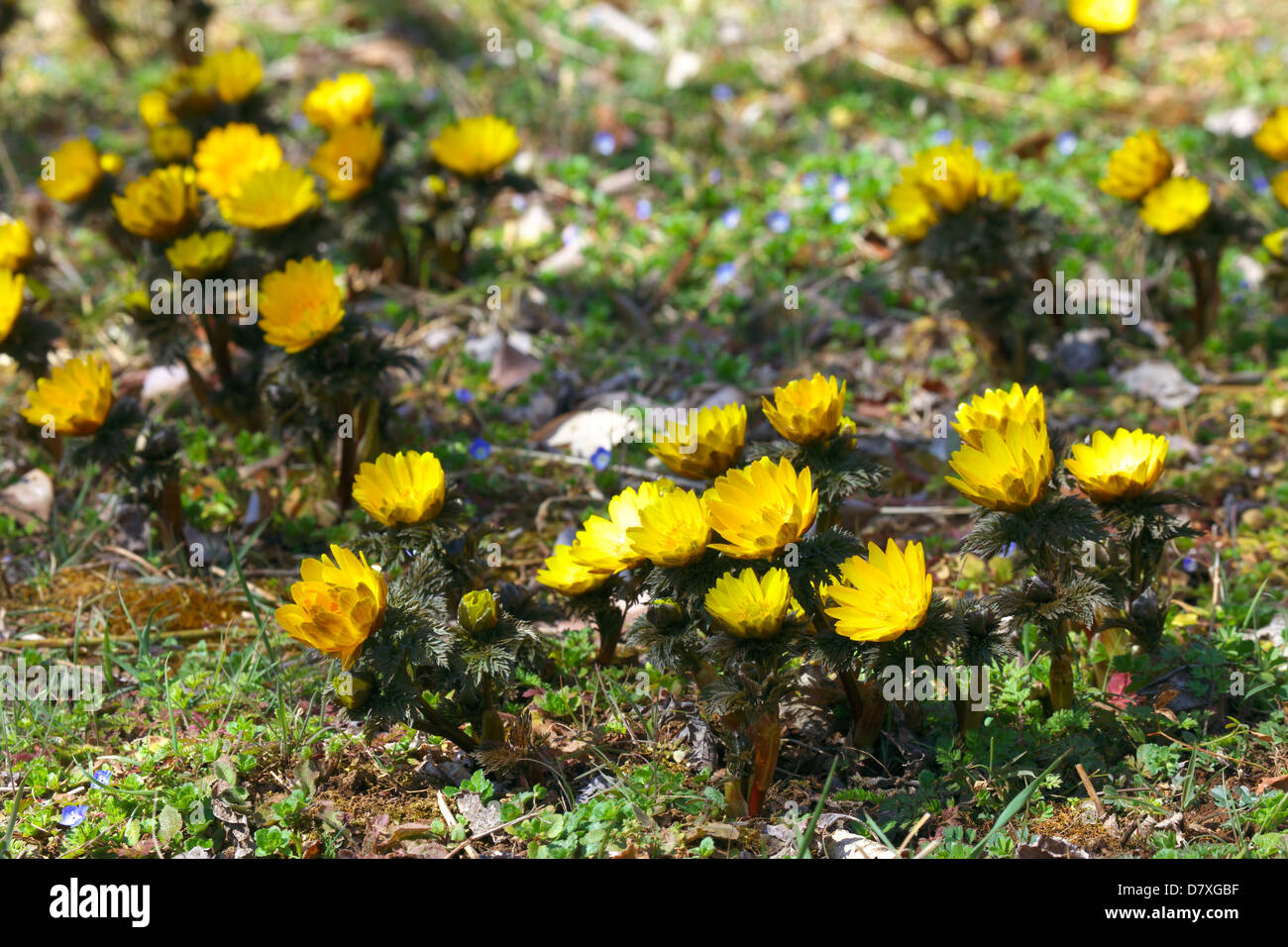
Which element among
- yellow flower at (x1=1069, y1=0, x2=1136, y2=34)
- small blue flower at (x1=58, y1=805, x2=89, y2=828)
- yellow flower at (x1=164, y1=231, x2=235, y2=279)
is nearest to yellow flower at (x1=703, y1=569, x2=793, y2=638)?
small blue flower at (x1=58, y1=805, x2=89, y2=828)

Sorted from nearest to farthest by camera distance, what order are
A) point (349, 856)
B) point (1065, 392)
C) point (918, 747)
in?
point (349, 856) → point (918, 747) → point (1065, 392)

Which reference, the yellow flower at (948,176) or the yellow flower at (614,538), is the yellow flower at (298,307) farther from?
the yellow flower at (948,176)

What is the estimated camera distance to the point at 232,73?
445 cm

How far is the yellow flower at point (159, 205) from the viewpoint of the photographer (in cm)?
358

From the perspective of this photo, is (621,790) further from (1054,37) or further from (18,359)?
(1054,37)

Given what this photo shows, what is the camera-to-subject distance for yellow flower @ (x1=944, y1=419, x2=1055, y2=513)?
7.84 feet

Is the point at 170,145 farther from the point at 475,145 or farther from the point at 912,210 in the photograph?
the point at 912,210

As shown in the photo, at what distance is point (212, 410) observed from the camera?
3781 millimetres

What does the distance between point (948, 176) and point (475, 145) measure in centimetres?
167

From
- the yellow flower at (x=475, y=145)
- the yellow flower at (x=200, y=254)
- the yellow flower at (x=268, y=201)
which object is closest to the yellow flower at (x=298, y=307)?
the yellow flower at (x=200, y=254)

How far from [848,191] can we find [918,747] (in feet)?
9.98

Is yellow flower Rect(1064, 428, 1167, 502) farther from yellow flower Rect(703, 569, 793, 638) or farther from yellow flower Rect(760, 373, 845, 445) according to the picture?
yellow flower Rect(703, 569, 793, 638)
